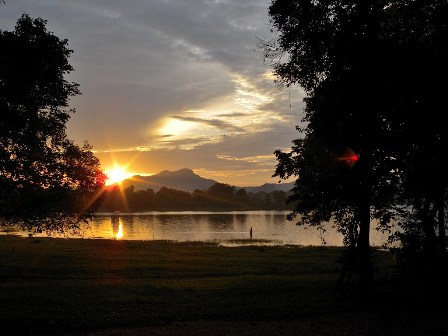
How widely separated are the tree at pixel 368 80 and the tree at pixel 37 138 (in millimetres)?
12415

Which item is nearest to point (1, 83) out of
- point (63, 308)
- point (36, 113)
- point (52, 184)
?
point (36, 113)

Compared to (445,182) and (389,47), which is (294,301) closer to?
(445,182)

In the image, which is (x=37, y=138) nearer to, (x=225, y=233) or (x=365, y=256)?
(x=365, y=256)

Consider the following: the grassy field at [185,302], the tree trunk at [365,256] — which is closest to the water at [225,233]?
the grassy field at [185,302]

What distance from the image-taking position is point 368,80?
18.2 metres

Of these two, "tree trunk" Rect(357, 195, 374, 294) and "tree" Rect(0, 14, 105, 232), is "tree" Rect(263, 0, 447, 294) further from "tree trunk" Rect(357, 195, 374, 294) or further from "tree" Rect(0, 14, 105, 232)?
"tree" Rect(0, 14, 105, 232)

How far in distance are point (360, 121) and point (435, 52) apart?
4084 millimetres

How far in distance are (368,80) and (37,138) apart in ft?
57.4

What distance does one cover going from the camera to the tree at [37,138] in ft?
68.3

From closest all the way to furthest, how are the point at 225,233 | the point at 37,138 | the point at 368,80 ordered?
the point at 368,80
the point at 37,138
the point at 225,233

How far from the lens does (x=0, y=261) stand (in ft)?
104

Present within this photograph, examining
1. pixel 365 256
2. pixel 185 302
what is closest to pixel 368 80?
pixel 365 256

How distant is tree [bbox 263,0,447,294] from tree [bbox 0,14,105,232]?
1242cm

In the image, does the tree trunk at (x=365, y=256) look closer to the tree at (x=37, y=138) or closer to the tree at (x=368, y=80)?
the tree at (x=368, y=80)
